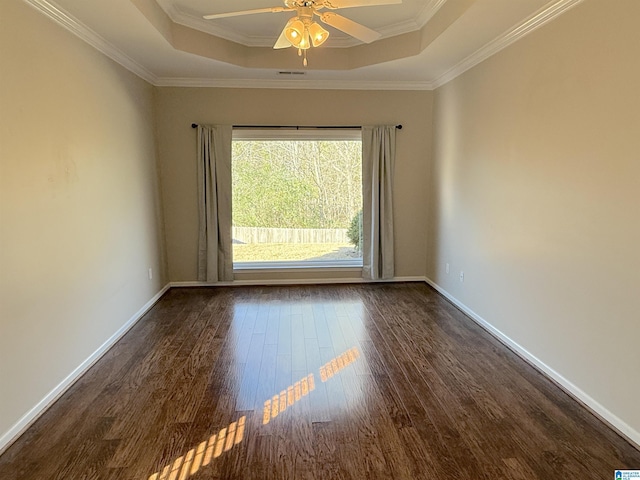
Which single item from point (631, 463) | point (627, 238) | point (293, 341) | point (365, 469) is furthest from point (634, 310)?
point (293, 341)

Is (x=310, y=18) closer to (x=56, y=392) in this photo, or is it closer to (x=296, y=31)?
(x=296, y=31)

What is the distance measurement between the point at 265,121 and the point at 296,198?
103 cm

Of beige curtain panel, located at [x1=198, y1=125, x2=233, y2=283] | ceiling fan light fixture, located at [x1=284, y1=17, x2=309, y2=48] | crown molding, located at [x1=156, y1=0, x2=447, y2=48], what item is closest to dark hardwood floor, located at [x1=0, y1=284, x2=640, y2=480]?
beige curtain panel, located at [x1=198, y1=125, x2=233, y2=283]

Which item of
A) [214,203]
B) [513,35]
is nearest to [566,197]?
[513,35]

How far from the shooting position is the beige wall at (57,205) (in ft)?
6.95

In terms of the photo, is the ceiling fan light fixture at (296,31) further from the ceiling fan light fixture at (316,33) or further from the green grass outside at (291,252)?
the green grass outside at (291,252)

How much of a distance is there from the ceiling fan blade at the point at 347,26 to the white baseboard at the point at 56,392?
2887 mm

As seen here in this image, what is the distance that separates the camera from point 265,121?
15.5 feet

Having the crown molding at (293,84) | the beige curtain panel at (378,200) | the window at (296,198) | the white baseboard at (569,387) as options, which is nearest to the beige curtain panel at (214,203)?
the window at (296,198)

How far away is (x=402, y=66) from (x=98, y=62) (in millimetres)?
2811

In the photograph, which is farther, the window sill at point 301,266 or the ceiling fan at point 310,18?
the window sill at point 301,266

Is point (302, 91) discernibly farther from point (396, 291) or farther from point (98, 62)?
point (396, 291)

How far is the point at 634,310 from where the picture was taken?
6.69ft

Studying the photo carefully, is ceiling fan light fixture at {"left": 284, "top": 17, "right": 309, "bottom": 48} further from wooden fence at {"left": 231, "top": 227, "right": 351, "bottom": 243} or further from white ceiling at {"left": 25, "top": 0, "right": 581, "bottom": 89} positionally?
A: wooden fence at {"left": 231, "top": 227, "right": 351, "bottom": 243}
